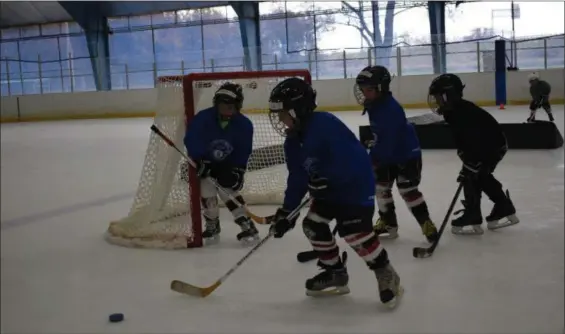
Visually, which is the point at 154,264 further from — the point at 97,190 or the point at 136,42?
the point at 136,42

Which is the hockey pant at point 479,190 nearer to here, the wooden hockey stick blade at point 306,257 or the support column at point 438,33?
the wooden hockey stick blade at point 306,257

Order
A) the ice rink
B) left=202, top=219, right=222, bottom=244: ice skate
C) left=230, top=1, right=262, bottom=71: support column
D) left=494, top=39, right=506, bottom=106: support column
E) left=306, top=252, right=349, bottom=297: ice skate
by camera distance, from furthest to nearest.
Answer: left=230, top=1, right=262, bottom=71: support column → left=494, top=39, right=506, bottom=106: support column → left=202, top=219, right=222, bottom=244: ice skate → left=306, top=252, right=349, bottom=297: ice skate → the ice rink

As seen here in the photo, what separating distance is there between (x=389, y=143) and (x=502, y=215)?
72cm

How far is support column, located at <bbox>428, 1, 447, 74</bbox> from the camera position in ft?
40.5

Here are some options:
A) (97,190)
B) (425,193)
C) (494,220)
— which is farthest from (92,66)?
(494,220)

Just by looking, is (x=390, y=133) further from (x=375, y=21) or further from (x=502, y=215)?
(x=375, y=21)

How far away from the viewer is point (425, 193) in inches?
162

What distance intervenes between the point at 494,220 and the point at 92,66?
13.8 meters

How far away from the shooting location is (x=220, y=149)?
288 centimetres

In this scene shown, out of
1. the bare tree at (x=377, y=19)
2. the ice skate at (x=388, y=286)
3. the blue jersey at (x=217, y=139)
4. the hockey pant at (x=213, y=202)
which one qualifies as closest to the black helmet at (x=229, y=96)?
the blue jersey at (x=217, y=139)

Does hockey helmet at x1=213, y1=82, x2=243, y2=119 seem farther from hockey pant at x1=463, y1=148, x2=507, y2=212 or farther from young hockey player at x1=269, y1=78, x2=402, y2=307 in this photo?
hockey pant at x1=463, y1=148, x2=507, y2=212

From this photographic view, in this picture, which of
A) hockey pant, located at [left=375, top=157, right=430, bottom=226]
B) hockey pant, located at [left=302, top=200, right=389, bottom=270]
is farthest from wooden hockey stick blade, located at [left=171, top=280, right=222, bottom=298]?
hockey pant, located at [left=375, top=157, right=430, bottom=226]

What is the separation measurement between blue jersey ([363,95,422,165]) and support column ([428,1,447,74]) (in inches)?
385

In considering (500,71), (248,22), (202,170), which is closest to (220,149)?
(202,170)
